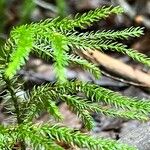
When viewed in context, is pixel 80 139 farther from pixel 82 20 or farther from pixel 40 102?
pixel 82 20

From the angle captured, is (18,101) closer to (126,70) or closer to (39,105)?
(39,105)

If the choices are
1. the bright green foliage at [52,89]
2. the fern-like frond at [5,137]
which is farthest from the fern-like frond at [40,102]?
A: the fern-like frond at [5,137]

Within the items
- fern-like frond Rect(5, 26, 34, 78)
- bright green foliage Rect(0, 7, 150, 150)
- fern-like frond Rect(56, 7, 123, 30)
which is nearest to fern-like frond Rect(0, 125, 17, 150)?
bright green foliage Rect(0, 7, 150, 150)

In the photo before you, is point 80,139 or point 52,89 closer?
point 80,139

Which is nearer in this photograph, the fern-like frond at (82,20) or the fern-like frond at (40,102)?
the fern-like frond at (82,20)

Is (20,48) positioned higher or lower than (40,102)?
higher

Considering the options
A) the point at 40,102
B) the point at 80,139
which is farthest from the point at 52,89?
the point at 80,139

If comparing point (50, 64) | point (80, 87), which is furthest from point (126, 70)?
point (80, 87)

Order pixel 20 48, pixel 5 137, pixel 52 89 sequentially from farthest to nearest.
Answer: pixel 52 89 → pixel 5 137 → pixel 20 48

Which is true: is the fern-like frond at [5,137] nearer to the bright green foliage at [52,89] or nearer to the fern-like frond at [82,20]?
the bright green foliage at [52,89]
